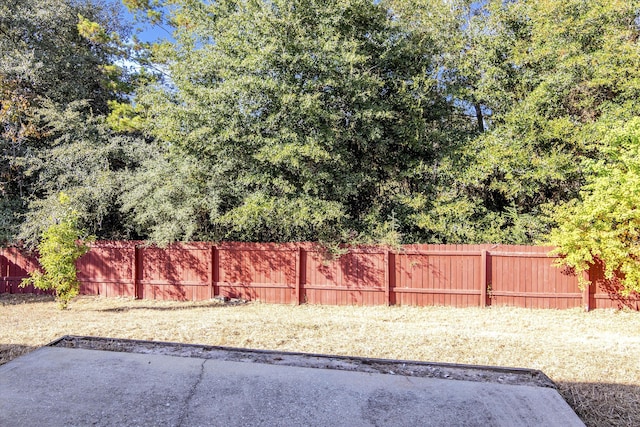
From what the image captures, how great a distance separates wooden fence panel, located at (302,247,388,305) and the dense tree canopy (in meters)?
0.50

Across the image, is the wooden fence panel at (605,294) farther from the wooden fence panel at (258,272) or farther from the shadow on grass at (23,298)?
the shadow on grass at (23,298)

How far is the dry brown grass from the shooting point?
4422 millimetres

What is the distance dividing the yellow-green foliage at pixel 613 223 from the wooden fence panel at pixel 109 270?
10.7m

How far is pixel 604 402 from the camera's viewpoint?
373 cm

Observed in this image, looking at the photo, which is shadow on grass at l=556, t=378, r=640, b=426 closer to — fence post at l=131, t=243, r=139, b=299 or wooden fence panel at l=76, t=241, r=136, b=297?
fence post at l=131, t=243, r=139, b=299

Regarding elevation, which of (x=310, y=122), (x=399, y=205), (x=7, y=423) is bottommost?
(x=7, y=423)

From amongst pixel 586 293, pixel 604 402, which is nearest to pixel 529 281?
pixel 586 293

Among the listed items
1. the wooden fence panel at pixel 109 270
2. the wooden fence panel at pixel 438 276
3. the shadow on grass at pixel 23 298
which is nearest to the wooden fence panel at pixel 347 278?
the wooden fence panel at pixel 438 276

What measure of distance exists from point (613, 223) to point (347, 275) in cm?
575

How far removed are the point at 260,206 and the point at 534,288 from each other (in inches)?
257

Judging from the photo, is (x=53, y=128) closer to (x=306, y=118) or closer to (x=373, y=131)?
(x=306, y=118)

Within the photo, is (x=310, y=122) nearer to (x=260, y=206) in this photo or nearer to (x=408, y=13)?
(x=260, y=206)

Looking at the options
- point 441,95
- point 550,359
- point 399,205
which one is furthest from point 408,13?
point 550,359

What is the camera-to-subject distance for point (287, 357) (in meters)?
4.63
